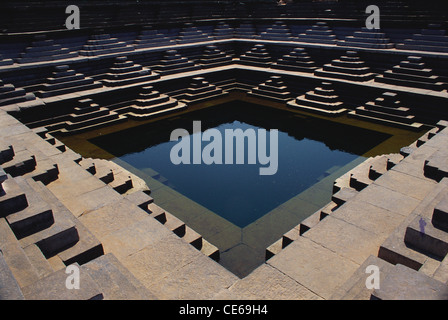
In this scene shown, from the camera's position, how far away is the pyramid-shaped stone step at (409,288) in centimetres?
300

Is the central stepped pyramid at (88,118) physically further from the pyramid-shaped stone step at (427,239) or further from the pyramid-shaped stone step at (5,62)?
the pyramid-shaped stone step at (427,239)

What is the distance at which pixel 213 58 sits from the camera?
17.0 meters

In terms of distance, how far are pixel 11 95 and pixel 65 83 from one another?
1856 millimetres

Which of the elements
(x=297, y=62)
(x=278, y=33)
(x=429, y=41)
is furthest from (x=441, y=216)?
(x=278, y=33)

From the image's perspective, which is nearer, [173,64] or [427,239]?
[427,239]

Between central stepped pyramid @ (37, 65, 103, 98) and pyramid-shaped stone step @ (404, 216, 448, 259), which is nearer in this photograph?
pyramid-shaped stone step @ (404, 216, 448, 259)

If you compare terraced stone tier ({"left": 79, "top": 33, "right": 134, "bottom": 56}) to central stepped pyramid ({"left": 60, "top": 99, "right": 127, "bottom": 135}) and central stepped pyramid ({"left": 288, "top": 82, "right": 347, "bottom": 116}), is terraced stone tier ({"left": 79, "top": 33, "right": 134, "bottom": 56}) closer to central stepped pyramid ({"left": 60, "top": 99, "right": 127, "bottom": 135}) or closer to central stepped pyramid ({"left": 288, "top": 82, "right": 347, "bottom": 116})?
central stepped pyramid ({"left": 60, "top": 99, "right": 127, "bottom": 135})

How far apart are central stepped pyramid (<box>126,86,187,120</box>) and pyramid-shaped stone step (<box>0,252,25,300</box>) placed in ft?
31.4

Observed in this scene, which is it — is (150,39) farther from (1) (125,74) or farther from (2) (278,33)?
(2) (278,33)

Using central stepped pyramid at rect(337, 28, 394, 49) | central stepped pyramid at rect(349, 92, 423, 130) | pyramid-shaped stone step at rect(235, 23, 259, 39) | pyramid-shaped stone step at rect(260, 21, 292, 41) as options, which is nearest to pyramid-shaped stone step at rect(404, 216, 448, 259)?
central stepped pyramid at rect(349, 92, 423, 130)

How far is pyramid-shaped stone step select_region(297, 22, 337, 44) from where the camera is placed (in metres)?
15.9

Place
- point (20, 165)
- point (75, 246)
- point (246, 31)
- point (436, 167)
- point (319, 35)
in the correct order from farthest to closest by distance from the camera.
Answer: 1. point (246, 31)
2. point (319, 35)
3. point (20, 165)
4. point (436, 167)
5. point (75, 246)

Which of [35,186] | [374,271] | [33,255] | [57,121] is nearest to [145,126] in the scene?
[57,121]
